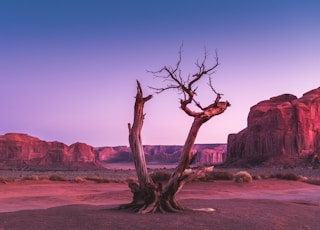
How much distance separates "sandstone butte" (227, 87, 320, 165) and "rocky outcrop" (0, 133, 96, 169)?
5673cm

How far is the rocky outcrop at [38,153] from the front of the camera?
132 metres

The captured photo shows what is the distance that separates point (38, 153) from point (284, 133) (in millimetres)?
80107

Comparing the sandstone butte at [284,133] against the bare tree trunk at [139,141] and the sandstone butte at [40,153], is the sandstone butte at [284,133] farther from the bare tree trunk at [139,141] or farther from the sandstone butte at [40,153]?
the bare tree trunk at [139,141]

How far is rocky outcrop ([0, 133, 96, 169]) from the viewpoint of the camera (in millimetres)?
131750

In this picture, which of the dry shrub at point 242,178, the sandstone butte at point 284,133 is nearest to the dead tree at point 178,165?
the dry shrub at point 242,178

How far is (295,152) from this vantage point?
93.6 meters

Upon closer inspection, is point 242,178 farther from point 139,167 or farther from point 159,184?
point 139,167

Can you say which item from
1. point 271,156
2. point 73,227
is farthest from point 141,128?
point 271,156

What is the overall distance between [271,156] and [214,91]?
8333cm

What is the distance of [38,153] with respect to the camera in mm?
138250

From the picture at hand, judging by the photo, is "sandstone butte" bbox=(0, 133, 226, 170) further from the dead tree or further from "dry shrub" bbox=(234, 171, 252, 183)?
the dead tree

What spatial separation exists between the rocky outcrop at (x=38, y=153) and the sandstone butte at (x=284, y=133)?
186ft

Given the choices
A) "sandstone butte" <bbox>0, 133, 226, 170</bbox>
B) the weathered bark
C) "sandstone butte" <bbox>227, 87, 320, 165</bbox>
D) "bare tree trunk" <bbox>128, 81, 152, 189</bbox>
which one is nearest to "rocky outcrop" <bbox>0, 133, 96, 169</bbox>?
"sandstone butte" <bbox>0, 133, 226, 170</bbox>

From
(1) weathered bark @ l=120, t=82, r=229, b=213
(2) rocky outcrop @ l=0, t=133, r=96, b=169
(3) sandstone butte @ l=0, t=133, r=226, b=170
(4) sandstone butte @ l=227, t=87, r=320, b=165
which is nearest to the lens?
(1) weathered bark @ l=120, t=82, r=229, b=213
